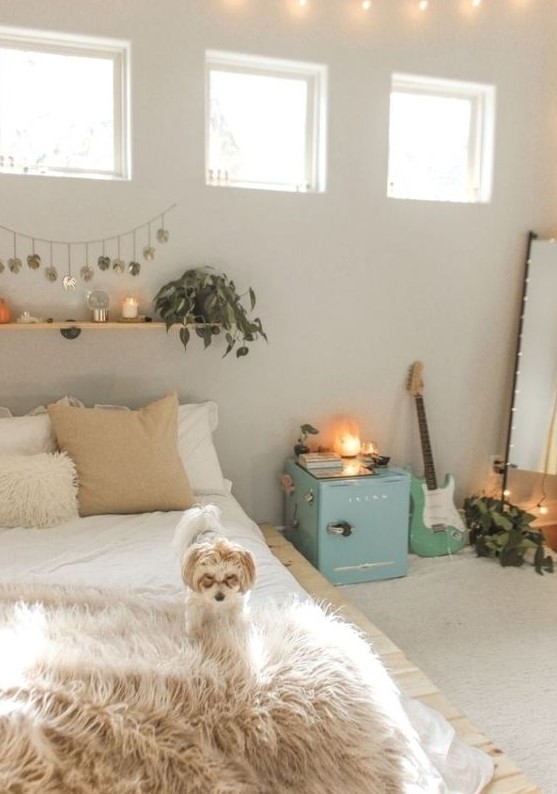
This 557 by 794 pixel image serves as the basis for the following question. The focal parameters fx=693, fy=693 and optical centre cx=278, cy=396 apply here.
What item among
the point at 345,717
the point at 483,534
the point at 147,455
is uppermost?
the point at 147,455

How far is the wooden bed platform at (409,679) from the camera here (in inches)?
67.2

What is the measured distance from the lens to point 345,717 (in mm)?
1354

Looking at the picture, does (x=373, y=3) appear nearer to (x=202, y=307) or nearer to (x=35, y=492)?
(x=202, y=307)

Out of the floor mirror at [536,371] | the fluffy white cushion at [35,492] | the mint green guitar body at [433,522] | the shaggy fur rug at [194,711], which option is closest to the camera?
the shaggy fur rug at [194,711]

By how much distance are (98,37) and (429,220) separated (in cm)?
167

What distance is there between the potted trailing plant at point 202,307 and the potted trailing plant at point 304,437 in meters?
0.52

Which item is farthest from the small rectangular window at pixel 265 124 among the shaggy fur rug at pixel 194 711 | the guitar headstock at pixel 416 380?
the shaggy fur rug at pixel 194 711

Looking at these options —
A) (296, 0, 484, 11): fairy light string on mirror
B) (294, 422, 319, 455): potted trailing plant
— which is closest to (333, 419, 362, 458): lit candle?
(294, 422, 319, 455): potted trailing plant

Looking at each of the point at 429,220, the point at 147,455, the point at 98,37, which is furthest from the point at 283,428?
the point at 98,37

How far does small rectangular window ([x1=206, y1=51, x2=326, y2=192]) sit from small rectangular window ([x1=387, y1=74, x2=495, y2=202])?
0.41 metres

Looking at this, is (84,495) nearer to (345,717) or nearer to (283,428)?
(283,428)

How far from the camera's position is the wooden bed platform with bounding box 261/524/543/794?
1.71 meters

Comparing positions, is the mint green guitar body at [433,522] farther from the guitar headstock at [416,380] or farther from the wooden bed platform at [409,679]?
the wooden bed platform at [409,679]

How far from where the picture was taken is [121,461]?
2.47 metres
